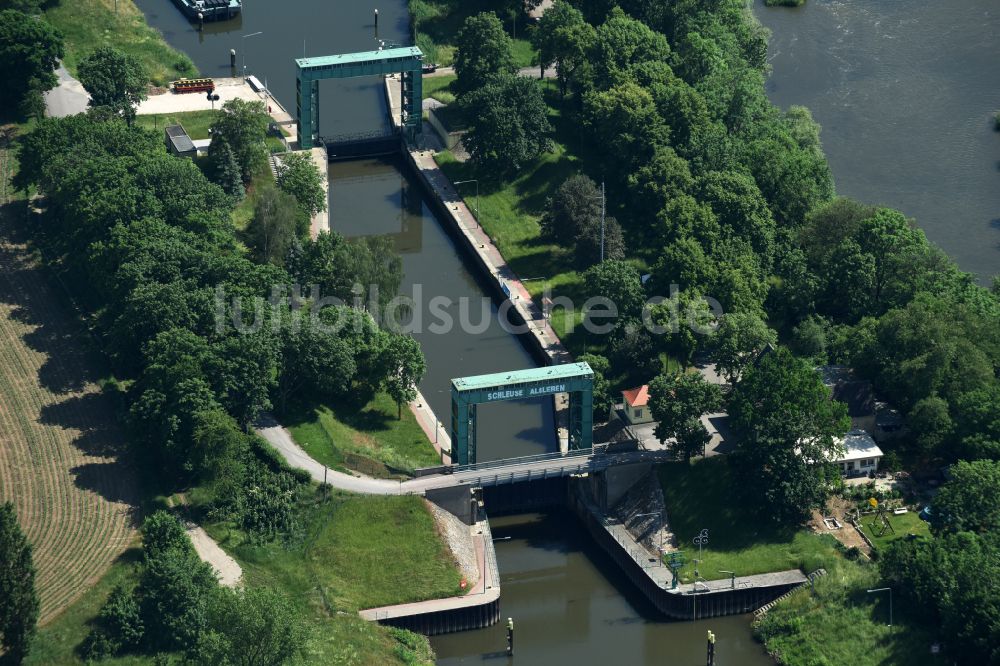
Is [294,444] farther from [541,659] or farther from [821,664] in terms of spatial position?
[821,664]

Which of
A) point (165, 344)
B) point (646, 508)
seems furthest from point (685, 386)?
point (165, 344)

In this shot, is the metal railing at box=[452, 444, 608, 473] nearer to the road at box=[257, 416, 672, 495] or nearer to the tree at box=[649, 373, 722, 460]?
the road at box=[257, 416, 672, 495]

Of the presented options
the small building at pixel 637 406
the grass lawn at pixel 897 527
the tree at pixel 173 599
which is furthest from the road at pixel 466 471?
the tree at pixel 173 599

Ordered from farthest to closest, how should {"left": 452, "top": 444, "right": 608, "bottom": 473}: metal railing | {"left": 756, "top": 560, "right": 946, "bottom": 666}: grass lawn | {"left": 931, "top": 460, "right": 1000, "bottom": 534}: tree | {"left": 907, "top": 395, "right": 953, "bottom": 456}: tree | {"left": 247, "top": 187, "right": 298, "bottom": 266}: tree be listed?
{"left": 247, "top": 187, "right": 298, "bottom": 266}: tree → {"left": 907, "top": 395, "right": 953, "bottom": 456}: tree → {"left": 452, "top": 444, "right": 608, "bottom": 473}: metal railing → {"left": 931, "top": 460, "right": 1000, "bottom": 534}: tree → {"left": 756, "top": 560, "right": 946, "bottom": 666}: grass lawn

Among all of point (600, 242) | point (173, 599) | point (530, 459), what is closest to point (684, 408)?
point (530, 459)

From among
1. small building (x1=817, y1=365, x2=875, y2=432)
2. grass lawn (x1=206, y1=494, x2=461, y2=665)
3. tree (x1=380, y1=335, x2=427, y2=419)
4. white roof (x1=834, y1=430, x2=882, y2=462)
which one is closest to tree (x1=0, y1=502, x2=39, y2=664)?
grass lawn (x1=206, y1=494, x2=461, y2=665)

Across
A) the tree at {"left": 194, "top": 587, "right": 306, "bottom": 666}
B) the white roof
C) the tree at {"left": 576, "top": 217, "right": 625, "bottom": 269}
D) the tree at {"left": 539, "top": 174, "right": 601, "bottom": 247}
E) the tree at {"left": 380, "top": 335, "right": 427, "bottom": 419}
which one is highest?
the tree at {"left": 539, "top": 174, "right": 601, "bottom": 247}

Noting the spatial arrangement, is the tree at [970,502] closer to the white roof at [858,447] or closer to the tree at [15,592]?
the white roof at [858,447]
